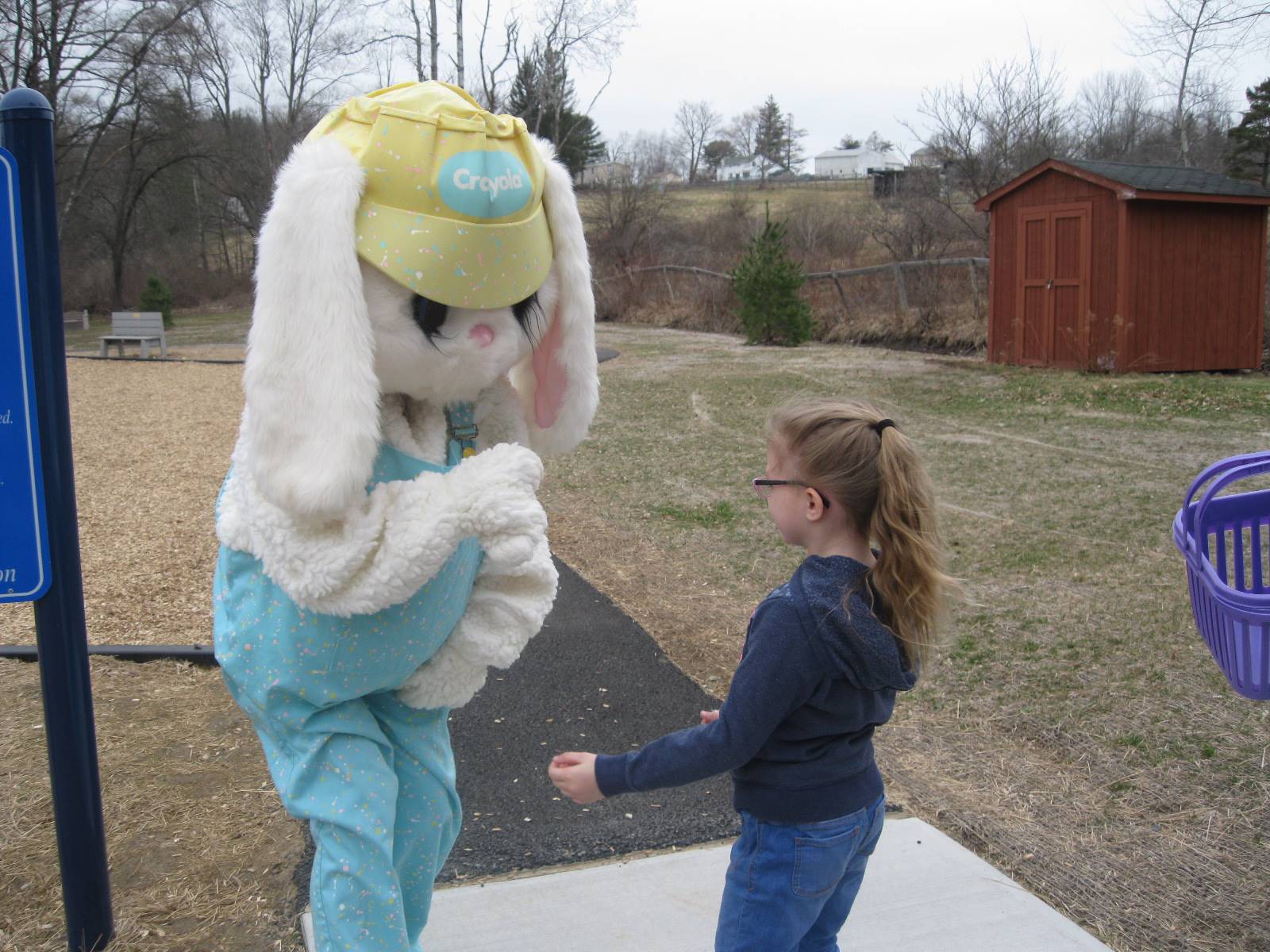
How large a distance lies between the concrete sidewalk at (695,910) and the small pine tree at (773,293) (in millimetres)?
18235

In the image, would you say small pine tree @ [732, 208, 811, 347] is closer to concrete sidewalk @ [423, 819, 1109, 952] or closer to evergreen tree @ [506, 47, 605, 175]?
evergreen tree @ [506, 47, 605, 175]

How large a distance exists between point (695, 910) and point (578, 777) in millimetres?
1111

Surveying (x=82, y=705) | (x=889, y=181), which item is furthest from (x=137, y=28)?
(x=82, y=705)

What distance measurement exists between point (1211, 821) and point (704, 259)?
30.3m

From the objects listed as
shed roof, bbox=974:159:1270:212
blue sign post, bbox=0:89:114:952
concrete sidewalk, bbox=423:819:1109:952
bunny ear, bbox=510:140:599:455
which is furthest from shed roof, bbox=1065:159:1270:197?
blue sign post, bbox=0:89:114:952

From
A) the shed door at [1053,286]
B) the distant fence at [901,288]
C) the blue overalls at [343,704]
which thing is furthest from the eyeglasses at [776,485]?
the distant fence at [901,288]

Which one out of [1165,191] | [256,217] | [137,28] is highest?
[137,28]

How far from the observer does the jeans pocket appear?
1.89 m

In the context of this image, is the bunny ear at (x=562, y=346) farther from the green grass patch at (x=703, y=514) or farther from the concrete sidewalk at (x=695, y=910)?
the green grass patch at (x=703, y=514)

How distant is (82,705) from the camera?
2502 mm

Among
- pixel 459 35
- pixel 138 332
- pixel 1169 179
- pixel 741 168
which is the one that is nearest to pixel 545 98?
pixel 459 35

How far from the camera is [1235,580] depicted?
2.53 m

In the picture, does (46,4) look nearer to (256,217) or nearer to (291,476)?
(256,217)

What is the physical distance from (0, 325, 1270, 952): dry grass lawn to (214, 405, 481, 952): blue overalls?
2.52 ft
